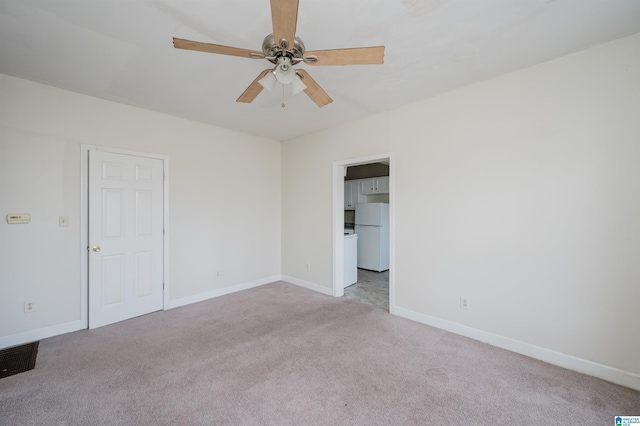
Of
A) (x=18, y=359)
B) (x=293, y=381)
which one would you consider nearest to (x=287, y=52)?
(x=293, y=381)

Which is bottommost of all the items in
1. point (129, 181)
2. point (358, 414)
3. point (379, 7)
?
point (358, 414)

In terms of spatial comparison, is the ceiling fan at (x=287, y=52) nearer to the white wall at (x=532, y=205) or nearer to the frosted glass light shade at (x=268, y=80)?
the frosted glass light shade at (x=268, y=80)

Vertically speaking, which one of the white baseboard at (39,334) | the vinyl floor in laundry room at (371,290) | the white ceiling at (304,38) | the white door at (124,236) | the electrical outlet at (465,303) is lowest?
the vinyl floor in laundry room at (371,290)

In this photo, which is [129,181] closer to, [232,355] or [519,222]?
[232,355]

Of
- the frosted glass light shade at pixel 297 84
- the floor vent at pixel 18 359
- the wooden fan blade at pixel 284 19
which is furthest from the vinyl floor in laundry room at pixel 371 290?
the floor vent at pixel 18 359

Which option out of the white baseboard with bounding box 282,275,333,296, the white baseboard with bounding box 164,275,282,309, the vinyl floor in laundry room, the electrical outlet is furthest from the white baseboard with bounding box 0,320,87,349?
the electrical outlet

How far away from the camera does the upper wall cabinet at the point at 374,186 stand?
5985 millimetres

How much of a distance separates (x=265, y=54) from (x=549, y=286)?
2.95m

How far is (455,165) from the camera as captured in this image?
2.86 meters

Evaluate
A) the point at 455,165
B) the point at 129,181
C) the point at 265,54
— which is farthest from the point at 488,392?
the point at 129,181

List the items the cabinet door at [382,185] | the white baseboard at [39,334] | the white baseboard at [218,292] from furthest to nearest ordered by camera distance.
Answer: the cabinet door at [382,185] → the white baseboard at [218,292] → the white baseboard at [39,334]

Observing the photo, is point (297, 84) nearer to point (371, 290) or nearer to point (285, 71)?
point (285, 71)

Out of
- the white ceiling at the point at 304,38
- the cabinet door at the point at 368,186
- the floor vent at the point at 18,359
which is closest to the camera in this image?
the white ceiling at the point at 304,38

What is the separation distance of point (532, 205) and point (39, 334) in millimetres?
4961
